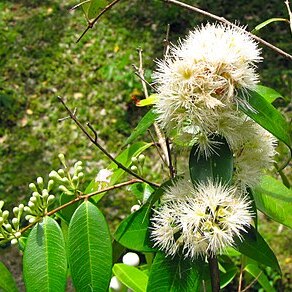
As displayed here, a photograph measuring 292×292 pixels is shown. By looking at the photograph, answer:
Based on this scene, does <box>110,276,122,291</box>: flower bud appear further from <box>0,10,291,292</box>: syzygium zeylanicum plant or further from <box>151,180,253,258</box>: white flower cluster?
<box>151,180,253,258</box>: white flower cluster

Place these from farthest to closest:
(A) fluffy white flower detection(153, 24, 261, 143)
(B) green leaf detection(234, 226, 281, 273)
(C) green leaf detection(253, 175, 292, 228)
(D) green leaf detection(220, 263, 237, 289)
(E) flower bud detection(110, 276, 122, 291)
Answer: (D) green leaf detection(220, 263, 237, 289) → (E) flower bud detection(110, 276, 122, 291) → (C) green leaf detection(253, 175, 292, 228) → (B) green leaf detection(234, 226, 281, 273) → (A) fluffy white flower detection(153, 24, 261, 143)

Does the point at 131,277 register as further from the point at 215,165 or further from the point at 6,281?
the point at 215,165

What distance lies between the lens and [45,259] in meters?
0.71

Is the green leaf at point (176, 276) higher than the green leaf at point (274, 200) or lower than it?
higher

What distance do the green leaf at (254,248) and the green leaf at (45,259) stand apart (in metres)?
0.21

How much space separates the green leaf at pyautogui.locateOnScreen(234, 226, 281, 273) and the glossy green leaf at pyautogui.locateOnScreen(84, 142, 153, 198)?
20 cm

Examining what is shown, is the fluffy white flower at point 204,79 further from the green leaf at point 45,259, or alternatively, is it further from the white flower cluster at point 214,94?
the green leaf at point 45,259

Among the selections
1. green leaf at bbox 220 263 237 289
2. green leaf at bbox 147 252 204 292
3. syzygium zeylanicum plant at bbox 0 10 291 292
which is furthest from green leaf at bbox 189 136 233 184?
green leaf at bbox 220 263 237 289

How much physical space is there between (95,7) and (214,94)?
0.32m

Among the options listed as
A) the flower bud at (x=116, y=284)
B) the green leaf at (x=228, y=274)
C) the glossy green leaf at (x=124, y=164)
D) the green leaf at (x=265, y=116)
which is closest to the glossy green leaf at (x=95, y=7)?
the glossy green leaf at (x=124, y=164)

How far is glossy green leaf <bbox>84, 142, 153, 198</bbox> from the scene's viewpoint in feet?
2.79

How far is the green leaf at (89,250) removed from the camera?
0.70 m

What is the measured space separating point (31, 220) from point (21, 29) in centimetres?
289

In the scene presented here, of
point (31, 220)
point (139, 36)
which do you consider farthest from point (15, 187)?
point (31, 220)
